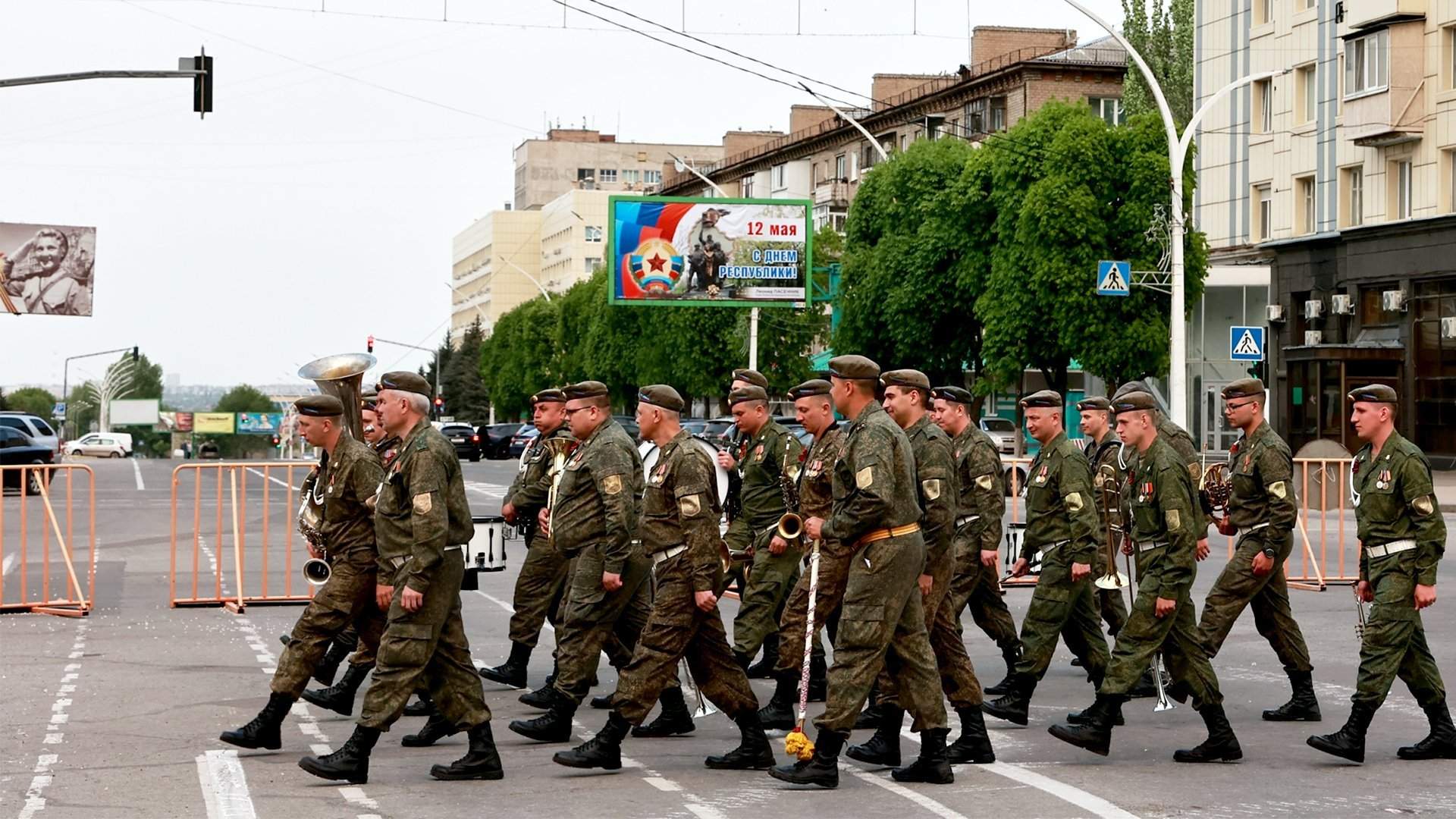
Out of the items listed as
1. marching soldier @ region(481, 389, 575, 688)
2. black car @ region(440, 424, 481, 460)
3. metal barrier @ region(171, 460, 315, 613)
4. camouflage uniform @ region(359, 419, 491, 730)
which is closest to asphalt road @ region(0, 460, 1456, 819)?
marching soldier @ region(481, 389, 575, 688)

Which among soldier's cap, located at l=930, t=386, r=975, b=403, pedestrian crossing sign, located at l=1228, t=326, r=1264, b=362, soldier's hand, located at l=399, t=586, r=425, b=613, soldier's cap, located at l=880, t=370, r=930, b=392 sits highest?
pedestrian crossing sign, located at l=1228, t=326, r=1264, b=362

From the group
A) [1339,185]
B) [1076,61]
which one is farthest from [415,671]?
[1076,61]

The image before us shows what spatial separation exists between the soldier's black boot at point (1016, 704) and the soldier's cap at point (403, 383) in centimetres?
341

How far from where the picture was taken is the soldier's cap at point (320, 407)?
945cm

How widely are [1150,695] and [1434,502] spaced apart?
2453 mm

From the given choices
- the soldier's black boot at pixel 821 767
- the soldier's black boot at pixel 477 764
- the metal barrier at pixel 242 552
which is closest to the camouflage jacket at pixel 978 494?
the soldier's black boot at pixel 821 767

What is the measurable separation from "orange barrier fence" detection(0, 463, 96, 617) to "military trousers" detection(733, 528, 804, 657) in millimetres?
5475

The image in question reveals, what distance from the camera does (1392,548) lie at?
31.1 ft

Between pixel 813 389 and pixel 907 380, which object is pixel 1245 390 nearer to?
pixel 907 380

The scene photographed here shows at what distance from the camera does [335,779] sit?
8.49 meters

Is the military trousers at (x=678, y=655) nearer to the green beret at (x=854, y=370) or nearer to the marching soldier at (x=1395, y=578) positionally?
the green beret at (x=854, y=370)

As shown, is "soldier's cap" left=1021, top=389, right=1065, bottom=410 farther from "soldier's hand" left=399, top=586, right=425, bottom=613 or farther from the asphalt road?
"soldier's hand" left=399, top=586, right=425, bottom=613

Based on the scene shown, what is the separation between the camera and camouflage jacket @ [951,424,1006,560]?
36.7 feet

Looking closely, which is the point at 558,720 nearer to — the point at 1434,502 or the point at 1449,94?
the point at 1434,502
